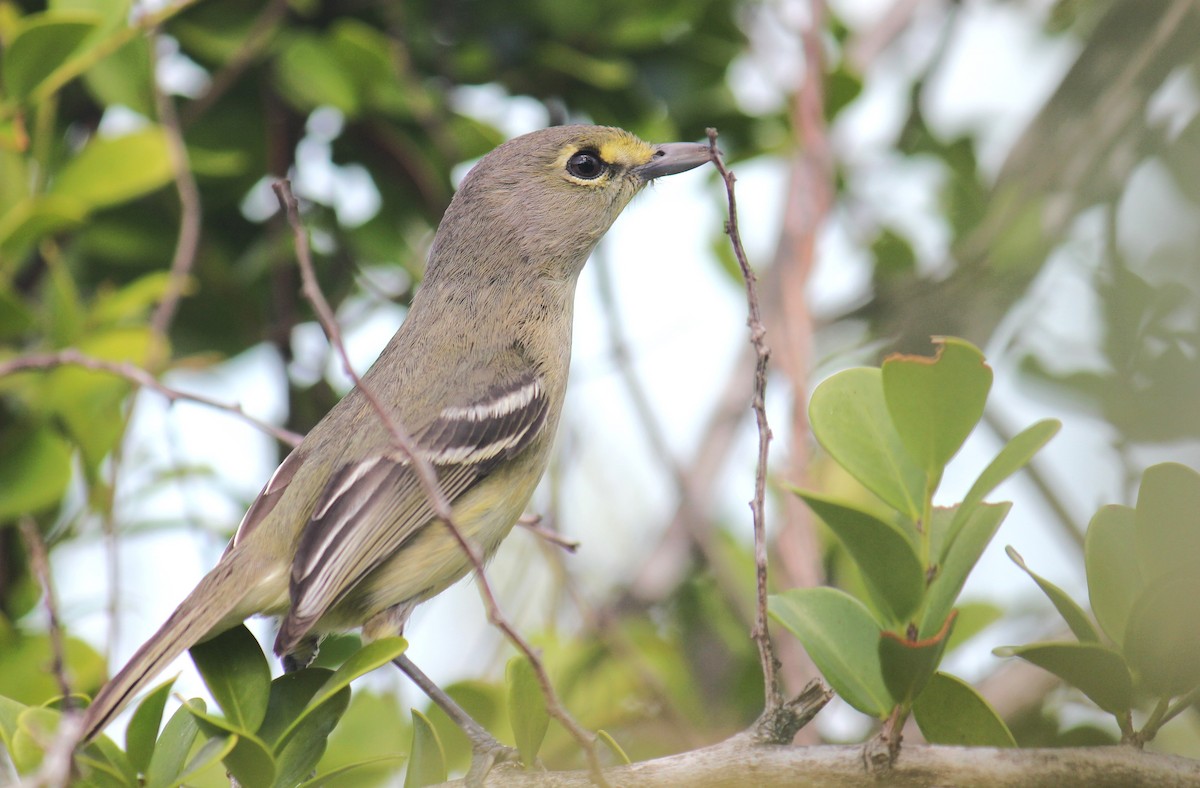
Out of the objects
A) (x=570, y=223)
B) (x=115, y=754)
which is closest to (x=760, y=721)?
(x=115, y=754)

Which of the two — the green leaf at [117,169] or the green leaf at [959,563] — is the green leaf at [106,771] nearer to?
the green leaf at [959,563]

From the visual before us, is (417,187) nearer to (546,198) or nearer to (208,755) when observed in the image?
(546,198)

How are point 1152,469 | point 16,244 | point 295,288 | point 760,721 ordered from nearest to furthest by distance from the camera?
point 1152,469 → point 760,721 → point 16,244 → point 295,288

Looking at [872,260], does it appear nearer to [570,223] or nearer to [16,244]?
[570,223]

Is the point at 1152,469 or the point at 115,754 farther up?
the point at 1152,469

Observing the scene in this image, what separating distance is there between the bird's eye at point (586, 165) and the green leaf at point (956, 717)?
240cm

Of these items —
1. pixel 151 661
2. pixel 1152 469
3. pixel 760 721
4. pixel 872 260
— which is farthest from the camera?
pixel 872 260

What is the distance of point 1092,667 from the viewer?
2.28 meters

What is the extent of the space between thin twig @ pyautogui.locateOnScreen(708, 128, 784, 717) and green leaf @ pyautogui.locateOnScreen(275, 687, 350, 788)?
872 millimetres

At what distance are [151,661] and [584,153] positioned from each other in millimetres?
2310

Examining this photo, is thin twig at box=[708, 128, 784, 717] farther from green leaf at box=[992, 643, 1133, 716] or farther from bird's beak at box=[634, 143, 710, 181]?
bird's beak at box=[634, 143, 710, 181]

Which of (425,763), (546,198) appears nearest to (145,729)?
(425,763)

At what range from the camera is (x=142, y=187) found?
389 centimetres

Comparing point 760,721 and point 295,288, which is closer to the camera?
point 760,721
